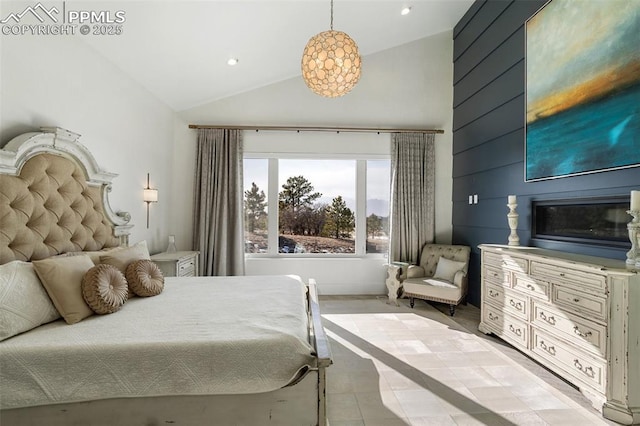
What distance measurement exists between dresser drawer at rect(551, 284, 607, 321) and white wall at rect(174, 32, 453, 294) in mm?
2351

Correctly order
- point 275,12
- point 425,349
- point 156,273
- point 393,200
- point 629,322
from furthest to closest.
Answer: point 393,200 → point 275,12 → point 425,349 → point 156,273 → point 629,322

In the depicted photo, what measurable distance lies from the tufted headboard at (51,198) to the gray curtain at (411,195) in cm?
347

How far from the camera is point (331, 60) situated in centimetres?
203

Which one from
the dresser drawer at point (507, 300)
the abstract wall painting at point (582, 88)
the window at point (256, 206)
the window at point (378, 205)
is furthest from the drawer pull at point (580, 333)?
the window at point (256, 206)

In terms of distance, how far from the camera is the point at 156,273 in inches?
91.2

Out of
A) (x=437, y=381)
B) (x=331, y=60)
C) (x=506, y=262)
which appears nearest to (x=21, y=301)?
(x=331, y=60)

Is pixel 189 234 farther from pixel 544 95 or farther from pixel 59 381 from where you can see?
pixel 544 95

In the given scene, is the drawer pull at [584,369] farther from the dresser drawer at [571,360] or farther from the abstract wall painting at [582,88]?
the abstract wall painting at [582,88]

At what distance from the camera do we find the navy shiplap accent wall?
104 inches

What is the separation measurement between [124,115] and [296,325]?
2.93 m

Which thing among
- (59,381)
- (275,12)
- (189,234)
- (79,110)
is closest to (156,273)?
(59,381)

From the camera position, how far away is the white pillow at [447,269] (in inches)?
149

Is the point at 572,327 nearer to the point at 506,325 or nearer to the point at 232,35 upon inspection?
the point at 506,325

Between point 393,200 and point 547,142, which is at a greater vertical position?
point 547,142
